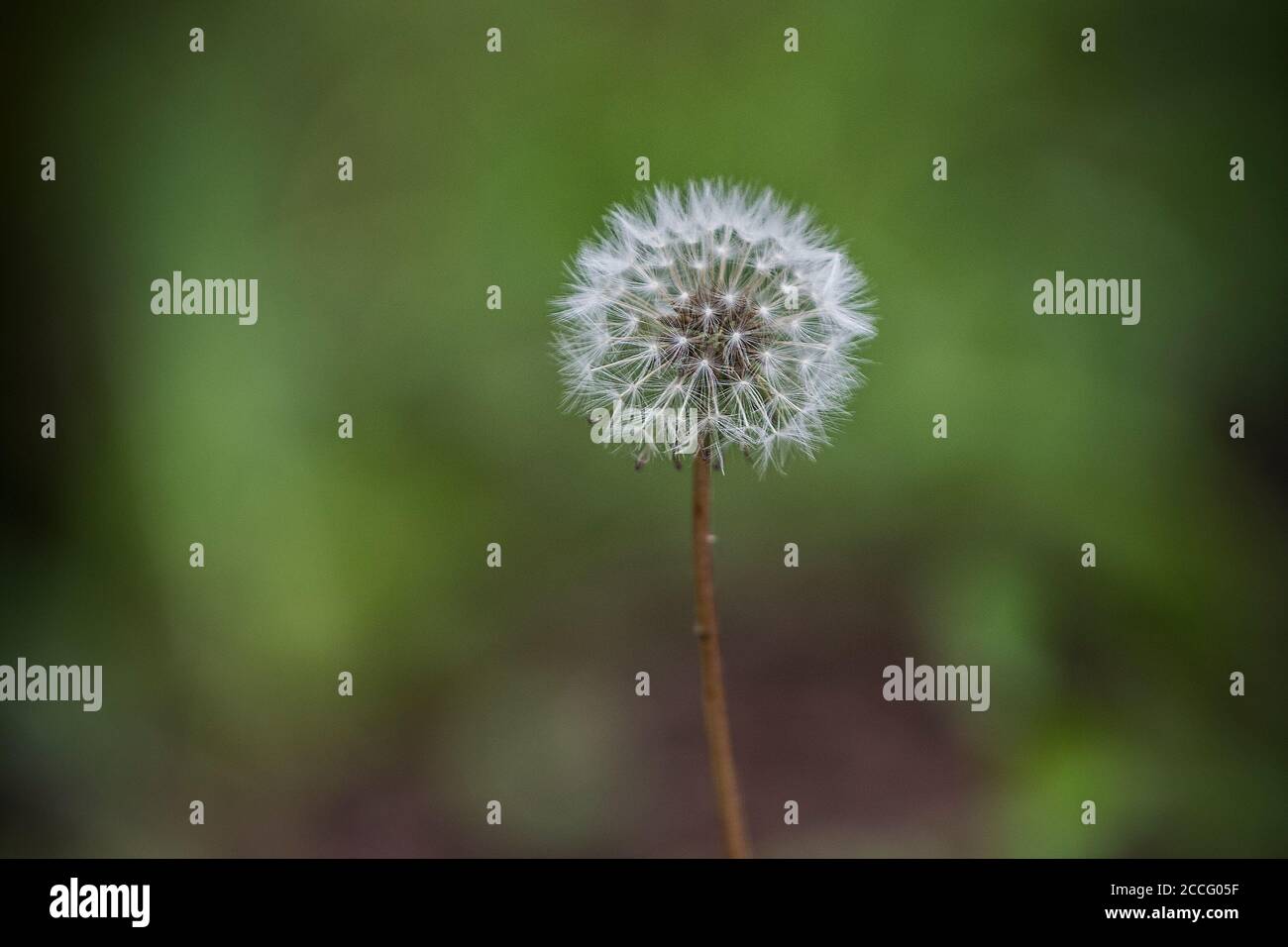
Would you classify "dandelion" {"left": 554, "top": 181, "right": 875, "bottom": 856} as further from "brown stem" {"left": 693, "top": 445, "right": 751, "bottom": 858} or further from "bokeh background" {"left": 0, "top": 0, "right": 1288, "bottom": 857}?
"bokeh background" {"left": 0, "top": 0, "right": 1288, "bottom": 857}

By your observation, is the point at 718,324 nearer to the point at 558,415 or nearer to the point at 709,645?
the point at 709,645

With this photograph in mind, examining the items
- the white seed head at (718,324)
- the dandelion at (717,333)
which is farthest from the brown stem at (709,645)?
the white seed head at (718,324)

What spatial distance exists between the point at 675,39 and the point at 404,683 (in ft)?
9.08

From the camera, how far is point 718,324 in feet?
5.73

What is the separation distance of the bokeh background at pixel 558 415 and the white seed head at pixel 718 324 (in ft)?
4.39

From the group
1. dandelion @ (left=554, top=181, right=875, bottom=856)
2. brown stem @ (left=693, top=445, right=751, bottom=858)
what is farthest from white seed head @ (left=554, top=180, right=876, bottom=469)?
brown stem @ (left=693, top=445, right=751, bottom=858)

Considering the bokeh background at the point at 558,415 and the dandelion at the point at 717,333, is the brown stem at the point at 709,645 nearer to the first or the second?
the dandelion at the point at 717,333

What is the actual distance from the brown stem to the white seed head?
0.51 feet

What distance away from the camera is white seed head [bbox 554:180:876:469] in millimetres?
1751

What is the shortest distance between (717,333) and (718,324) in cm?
2

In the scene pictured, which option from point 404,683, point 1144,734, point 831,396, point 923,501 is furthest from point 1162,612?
point 404,683

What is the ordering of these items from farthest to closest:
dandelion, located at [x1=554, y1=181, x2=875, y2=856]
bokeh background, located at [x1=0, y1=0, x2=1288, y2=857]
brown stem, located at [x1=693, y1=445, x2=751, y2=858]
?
bokeh background, located at [x1=0, y1=0, x2=1288, y2=857] < dandelion, located at [x1=554, y1=181, x2=875, y2=856] < brown stem, located at [x1=693, y1=445, x2=751, y2=858]

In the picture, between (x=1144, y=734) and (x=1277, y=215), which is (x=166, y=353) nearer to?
(x=1144, y=734)

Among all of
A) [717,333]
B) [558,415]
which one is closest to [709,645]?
[717,333]
